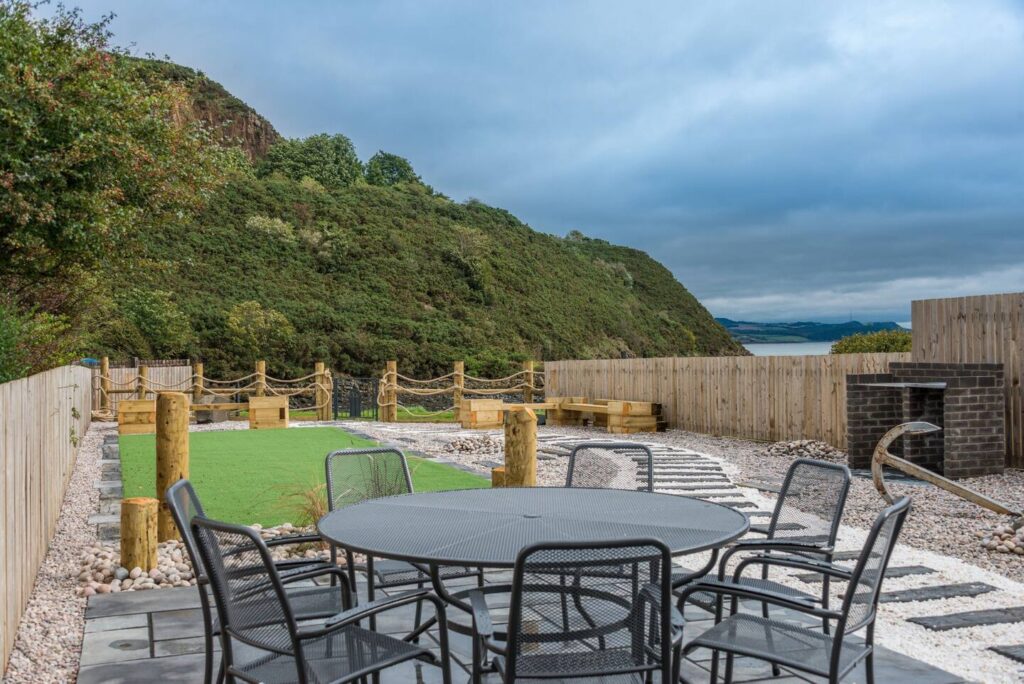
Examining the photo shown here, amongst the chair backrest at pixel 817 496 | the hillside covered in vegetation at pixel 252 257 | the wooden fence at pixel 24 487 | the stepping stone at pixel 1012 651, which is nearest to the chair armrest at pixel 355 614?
the chair backrest at pixel 817 496

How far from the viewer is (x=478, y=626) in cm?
227

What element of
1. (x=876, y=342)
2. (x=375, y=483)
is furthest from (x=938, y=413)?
(x=876, y=342)

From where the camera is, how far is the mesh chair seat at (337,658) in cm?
241

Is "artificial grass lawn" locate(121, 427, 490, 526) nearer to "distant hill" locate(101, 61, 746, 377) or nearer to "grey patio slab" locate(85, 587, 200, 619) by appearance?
"grey patio slab" locate(85, 587, 200, 619)

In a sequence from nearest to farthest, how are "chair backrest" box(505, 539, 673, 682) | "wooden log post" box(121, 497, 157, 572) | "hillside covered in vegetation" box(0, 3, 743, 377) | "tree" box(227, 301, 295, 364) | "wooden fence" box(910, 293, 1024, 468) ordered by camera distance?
"chair backrest" box(505, 539, 673, 682) < "wooden log post" box(121, 497, 157, 572) < "wooden fence" box(910, 293, 1024, 468) < "hillside covered in vegetation" box(0, 3, 743, 377) < "tree" box(227, 301, 295, 364)

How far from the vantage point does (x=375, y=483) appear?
3.98 m

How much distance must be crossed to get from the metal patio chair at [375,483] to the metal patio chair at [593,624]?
1.44m

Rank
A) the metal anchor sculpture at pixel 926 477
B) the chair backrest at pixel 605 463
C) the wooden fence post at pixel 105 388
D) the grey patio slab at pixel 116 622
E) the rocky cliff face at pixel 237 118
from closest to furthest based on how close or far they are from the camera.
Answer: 1. the grey patio slab at pixel 116 622
2. the chair backrest at pixel 605 463
3. the metal anchor sculpture at pixel 926 477
4. the wooden fence post at pixel 105 388
5. the rocky cliff face at pixel 237 118

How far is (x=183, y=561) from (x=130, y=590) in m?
0.53

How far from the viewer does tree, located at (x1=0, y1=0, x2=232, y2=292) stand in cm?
1041

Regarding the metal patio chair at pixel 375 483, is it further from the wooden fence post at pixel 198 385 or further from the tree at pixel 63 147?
the wooden fence post at pixel 198 385

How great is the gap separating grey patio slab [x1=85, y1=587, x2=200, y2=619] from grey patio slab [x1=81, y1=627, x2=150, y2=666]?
343mm

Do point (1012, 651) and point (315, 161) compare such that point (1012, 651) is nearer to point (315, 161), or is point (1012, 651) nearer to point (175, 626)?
point (175, 626)

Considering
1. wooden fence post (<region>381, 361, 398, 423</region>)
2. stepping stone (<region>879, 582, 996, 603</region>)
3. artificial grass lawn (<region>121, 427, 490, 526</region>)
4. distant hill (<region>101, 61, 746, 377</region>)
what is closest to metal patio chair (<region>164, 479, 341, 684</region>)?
stepping stone (<region>879, 582, 996, 603</region>)
